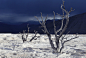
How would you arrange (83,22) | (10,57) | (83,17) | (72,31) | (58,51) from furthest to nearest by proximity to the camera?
(83,17), (83,22), (72,31), (58,51), (10,57)

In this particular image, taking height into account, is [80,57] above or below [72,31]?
above

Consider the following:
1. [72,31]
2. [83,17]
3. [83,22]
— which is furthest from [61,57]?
[83,17]

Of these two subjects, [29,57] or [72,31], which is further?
[72,31]

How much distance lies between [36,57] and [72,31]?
→ 51511 millimetres

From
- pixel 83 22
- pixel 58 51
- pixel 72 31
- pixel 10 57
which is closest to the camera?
pixel 10 57

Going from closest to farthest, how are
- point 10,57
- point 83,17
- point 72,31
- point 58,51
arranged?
1. point 10,57
2. point 58,51
3. point 72,31
4. point 83,17

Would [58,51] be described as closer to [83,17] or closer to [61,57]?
[61,57]

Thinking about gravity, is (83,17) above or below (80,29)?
above

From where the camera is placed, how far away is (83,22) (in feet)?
190

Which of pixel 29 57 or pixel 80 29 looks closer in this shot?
pixel 29 57

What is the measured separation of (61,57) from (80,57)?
0.62 m

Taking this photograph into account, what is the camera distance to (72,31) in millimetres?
53719

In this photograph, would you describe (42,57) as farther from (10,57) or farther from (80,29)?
(80,29)

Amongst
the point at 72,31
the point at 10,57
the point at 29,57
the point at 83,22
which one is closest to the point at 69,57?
the point at 29,57
